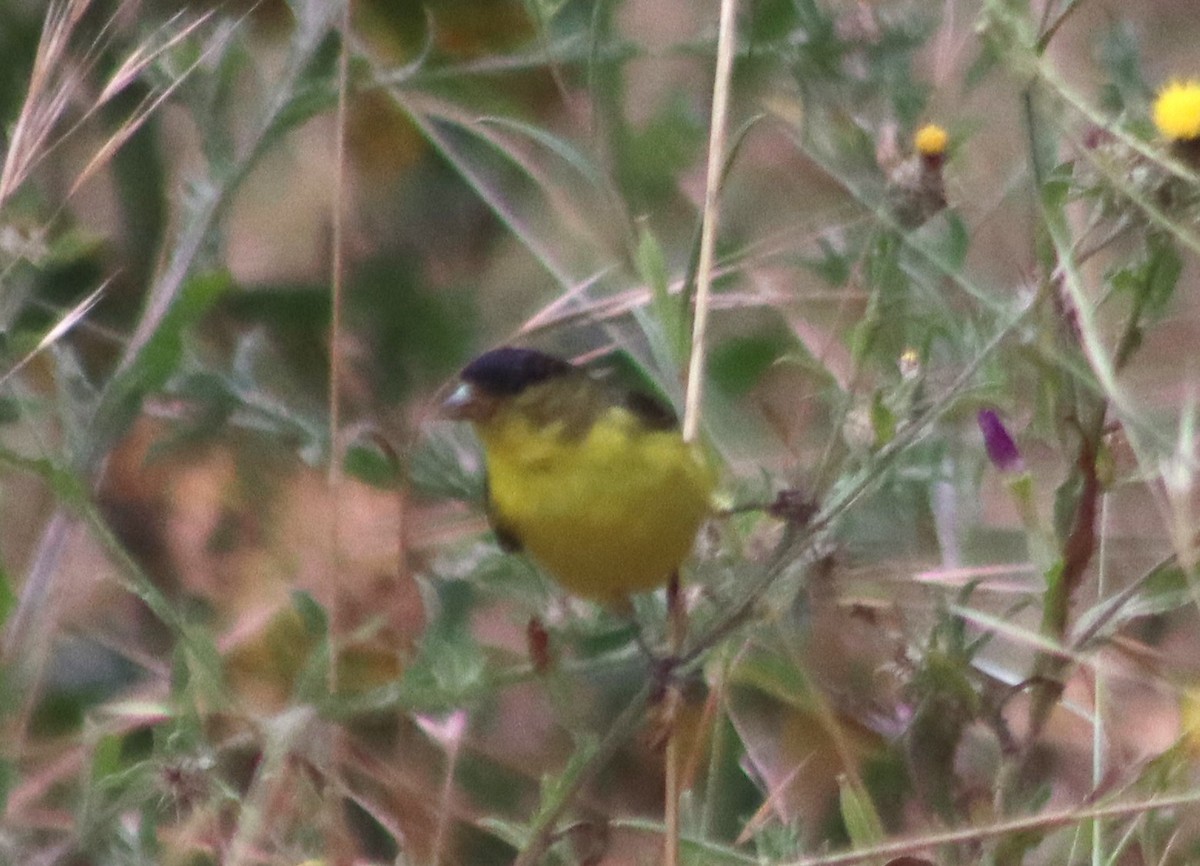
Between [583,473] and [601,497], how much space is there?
0.04 m

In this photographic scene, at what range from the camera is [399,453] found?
1.03 meters

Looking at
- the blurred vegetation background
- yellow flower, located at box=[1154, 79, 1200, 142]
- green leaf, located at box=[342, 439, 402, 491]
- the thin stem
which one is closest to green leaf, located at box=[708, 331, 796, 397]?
the blurred vegetation background

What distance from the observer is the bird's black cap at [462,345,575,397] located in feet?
3.74

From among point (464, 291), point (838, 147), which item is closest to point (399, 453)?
point (838, 147)

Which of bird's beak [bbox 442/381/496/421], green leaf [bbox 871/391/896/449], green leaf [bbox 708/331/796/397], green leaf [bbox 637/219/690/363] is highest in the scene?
green leaf [bbox 637/219/690/363]

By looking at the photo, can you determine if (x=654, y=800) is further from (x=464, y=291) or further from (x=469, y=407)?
(x=464, y=291)

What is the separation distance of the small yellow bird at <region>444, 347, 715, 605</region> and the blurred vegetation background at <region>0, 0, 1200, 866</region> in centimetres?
4

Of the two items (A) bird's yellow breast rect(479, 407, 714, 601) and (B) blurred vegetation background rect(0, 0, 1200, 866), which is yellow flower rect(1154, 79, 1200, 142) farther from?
(A) bird's yellow breast rect(479, 407, 714, 601)

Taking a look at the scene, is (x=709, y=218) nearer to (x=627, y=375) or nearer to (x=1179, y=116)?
(x=1179, y=116)

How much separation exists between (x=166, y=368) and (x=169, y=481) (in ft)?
1.92

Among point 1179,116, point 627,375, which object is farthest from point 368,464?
point 1179,116

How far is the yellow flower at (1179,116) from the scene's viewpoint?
0.70 m

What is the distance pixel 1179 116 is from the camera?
2.31 ft

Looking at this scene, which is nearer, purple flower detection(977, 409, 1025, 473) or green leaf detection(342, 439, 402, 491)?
purple flower detection(977, 409, 1025, 473)
